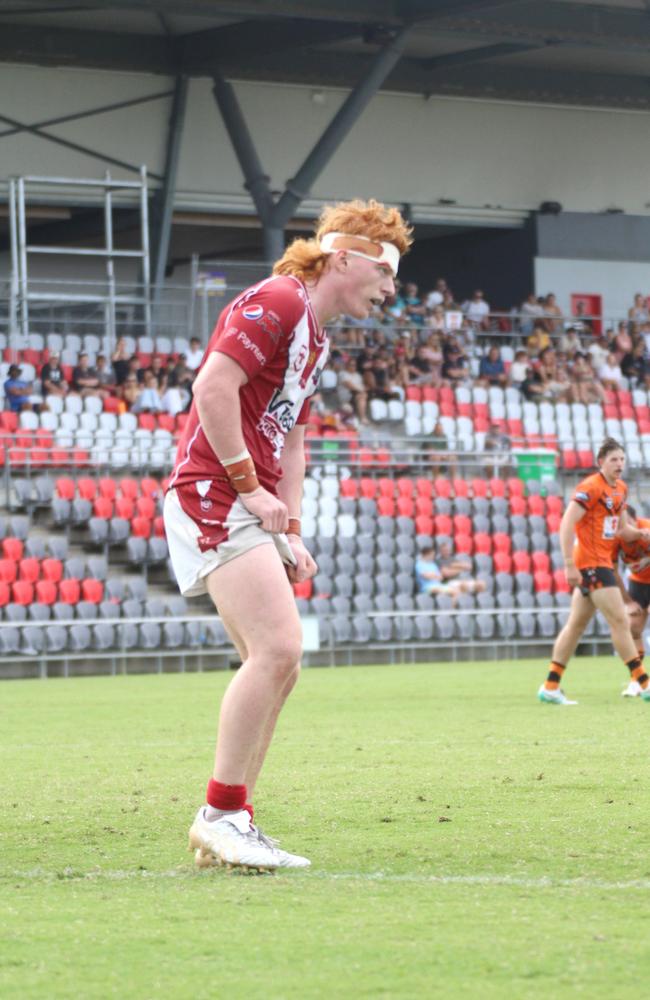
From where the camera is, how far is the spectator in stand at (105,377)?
26.2 m

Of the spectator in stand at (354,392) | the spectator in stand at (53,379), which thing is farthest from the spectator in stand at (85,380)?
the spectator in stand at (354,392)

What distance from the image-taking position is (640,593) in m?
16.1

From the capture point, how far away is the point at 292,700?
1566cm

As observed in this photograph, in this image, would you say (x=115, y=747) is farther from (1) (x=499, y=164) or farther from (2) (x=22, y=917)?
(1) (x=499, y=164)

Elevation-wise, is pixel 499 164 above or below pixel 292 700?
above

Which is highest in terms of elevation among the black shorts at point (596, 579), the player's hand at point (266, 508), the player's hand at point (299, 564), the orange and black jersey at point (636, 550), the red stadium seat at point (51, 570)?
the player's hand at point (266, 508)

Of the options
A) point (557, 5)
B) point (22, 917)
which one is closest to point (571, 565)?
point (22, 917)

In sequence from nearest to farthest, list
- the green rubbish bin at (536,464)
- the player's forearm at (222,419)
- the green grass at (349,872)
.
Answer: the green grass at (349,872), the player's forearm at (222,419), the green rubbish bin at (536,464)

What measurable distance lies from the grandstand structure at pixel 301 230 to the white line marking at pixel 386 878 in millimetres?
15065

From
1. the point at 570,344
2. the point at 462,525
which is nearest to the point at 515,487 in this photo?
the point at 462,525

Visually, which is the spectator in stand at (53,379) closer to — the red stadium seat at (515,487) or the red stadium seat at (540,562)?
the red stadium seat at (515,487)

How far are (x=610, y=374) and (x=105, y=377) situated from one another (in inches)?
397

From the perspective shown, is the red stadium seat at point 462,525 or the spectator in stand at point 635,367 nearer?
the red stadium seat at point 462,525

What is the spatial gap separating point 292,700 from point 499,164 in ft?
82.0
